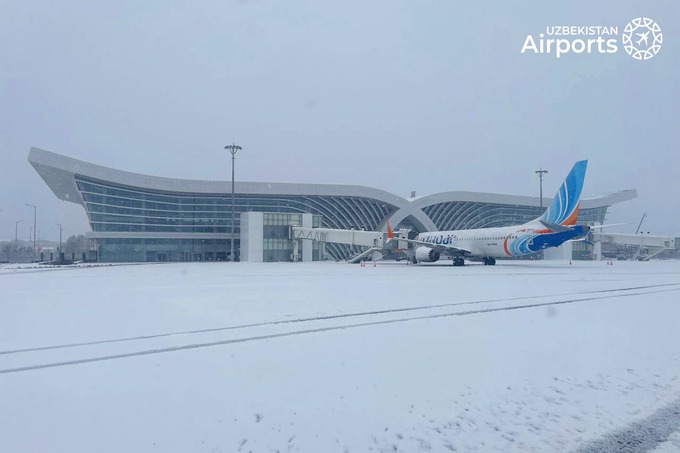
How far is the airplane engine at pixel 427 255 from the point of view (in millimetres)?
44469

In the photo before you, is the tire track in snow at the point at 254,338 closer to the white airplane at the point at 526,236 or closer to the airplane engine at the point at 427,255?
the white airplane at the point at 526,236

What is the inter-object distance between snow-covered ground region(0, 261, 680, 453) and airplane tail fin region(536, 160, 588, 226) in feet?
78.1

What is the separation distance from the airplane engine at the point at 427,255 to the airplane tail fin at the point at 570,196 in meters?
10.9

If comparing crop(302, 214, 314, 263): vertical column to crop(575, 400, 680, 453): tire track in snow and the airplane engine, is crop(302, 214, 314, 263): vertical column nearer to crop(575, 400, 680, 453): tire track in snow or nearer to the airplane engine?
the airplane engine

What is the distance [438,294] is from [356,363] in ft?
33.2

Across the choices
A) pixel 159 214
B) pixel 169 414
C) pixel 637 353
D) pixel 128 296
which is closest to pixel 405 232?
pixel 159 214

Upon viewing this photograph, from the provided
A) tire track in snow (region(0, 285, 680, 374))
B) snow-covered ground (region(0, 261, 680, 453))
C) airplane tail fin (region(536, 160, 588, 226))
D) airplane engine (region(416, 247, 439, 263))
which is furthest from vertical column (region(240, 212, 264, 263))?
tire track in snow (region(0, 285, 680, 374))

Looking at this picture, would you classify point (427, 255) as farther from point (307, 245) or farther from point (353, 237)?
point (307, 245)

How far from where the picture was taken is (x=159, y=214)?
236ft

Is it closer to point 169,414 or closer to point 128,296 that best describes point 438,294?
point 128,296

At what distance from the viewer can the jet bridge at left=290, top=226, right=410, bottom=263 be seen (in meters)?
51.6

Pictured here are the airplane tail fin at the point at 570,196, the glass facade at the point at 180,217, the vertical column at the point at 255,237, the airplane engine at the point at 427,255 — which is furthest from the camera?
the glass facade at the point at 180,217

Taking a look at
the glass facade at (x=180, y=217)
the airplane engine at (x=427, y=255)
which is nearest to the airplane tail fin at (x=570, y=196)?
the airplane engine at (x=427, y=255)

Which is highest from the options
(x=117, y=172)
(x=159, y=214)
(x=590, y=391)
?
(x=117, y=172)
